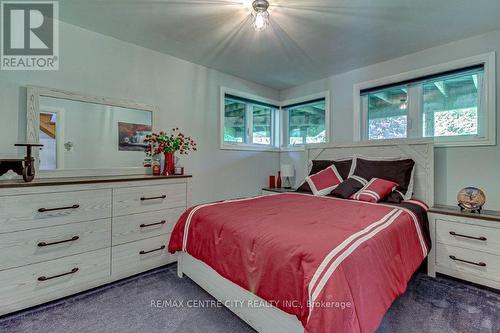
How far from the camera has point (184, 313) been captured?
67.6 inches

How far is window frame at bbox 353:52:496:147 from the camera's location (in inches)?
91.9

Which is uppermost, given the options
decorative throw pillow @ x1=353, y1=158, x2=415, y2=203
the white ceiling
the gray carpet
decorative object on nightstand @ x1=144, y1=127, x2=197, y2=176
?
the white ceiling

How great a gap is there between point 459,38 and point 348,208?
2136mm

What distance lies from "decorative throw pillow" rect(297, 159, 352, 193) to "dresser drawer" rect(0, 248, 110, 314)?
7.35ft

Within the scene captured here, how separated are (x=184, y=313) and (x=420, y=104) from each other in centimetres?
324

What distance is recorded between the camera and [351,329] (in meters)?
0.99

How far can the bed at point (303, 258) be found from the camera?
1.07 m

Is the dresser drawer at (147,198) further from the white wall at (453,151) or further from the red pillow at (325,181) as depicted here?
the white wall at (453,151)

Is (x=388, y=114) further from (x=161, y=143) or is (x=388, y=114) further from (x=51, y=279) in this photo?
(x=51, y=279)

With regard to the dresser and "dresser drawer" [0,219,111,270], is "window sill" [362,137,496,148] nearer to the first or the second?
the dresser

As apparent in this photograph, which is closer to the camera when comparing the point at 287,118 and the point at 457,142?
the point at 457,142

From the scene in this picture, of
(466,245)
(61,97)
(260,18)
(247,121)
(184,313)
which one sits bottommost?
(184,313)

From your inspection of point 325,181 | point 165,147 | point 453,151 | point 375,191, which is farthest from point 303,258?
point 453,151

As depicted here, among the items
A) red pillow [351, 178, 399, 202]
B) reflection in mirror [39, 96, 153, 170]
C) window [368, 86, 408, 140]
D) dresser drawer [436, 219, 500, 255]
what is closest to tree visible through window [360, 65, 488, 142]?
window [368, 86, 408, 140]
